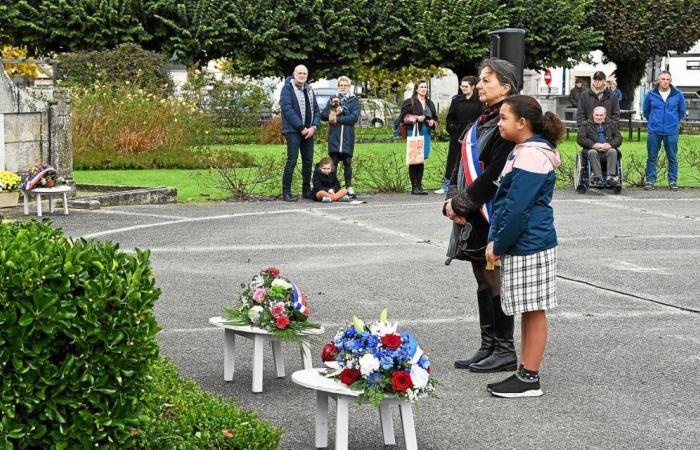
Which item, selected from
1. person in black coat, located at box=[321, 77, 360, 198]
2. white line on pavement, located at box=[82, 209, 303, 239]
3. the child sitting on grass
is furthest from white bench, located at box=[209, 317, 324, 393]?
person in black coat, located at box=[321, 77, 360, 198]

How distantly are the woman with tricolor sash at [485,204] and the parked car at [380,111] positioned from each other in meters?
34.6

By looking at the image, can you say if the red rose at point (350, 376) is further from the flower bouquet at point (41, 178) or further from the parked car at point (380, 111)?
the parked car at point (380, 111)

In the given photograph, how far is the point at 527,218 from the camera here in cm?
691

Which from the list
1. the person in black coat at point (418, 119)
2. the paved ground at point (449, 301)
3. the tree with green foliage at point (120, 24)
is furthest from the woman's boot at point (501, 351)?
the tree with green foliage at point (120, 24)

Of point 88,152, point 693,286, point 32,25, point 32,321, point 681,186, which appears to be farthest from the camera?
point 32,25

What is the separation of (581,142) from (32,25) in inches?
1028

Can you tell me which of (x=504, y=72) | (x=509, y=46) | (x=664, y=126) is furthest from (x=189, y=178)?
(x=504, y=72)

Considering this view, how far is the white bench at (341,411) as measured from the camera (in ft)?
18.9

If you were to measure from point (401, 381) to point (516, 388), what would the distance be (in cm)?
163

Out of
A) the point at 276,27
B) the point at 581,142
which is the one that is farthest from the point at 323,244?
the point at 276,27

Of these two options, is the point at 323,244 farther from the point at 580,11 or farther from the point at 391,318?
the point at 580,11

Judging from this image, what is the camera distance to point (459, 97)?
61.8ft

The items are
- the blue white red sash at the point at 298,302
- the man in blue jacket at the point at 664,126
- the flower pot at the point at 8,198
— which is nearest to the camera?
the blue white red sash at the point at 298,302

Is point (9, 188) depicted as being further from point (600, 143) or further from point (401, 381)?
point (401, 381)
